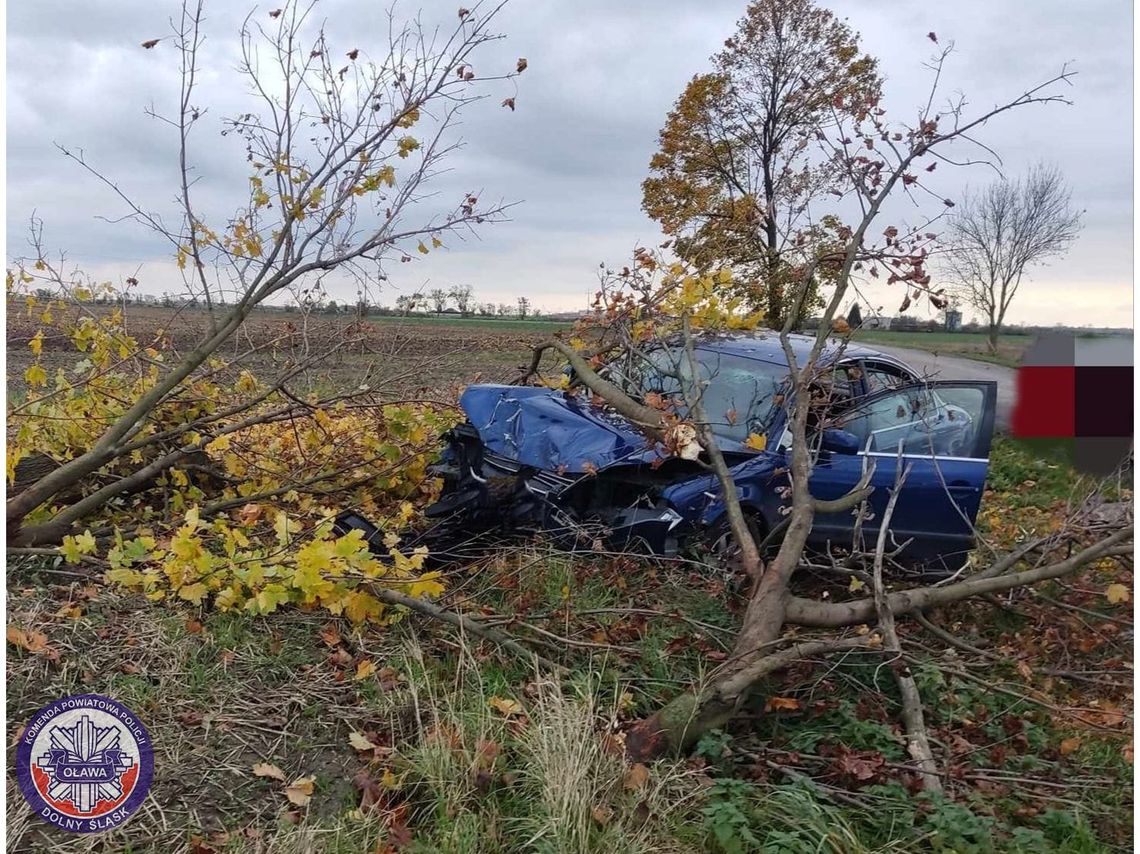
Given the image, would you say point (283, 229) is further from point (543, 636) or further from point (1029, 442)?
point (1029, 442)

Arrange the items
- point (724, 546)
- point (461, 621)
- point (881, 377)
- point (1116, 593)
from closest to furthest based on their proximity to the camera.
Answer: point (461, 621) → point (1116, 593) → point (724, 546) → point (881, 377)

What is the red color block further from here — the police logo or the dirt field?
the police logo

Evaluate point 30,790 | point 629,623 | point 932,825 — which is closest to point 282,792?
point 30,790

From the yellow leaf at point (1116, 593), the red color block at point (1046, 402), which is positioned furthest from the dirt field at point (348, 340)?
the yellow leaf at point (1116, 593)

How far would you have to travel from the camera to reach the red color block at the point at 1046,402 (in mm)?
3928

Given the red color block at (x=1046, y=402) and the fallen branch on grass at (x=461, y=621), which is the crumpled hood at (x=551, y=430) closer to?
the fallen branch on grass at (x=461, y=621)

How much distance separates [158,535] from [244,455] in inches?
30.1

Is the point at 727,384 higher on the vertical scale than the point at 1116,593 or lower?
higher

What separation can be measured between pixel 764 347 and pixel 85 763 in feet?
14.1

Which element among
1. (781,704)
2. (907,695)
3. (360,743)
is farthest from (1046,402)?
(360,743)

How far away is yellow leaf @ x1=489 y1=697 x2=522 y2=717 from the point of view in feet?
10.9

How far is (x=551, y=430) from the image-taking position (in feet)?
16.5

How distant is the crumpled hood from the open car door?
1250 mm

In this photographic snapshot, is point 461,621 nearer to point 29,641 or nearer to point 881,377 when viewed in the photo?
point 29,641
